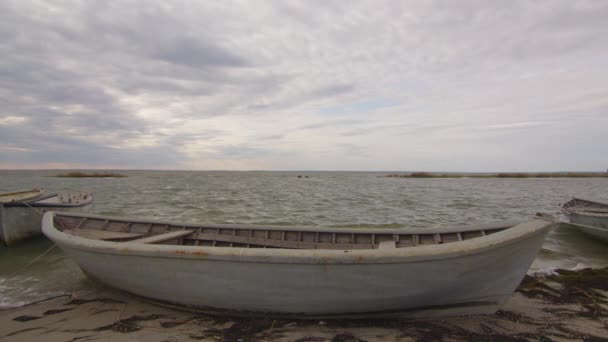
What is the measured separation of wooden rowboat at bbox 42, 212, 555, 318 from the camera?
4262mm

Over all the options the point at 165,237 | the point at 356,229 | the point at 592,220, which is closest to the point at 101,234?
the point at 165,237

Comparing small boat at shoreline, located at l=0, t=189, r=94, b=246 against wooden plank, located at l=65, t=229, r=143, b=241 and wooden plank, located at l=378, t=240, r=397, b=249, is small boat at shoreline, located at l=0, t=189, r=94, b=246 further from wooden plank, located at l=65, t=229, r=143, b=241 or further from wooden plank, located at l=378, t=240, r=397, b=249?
wooden plank, located at l=378, t=240, r=397, b=249

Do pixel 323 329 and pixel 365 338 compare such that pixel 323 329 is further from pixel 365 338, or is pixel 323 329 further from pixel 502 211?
pixel 502 211

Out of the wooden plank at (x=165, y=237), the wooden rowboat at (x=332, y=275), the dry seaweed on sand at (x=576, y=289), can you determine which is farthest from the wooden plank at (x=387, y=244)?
the wooden plank at (x=165, y=237)

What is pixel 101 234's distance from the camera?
7.70m

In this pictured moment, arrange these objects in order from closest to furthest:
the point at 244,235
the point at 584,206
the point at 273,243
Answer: the point at 273,243, the point at 244,235, the point at 584,206

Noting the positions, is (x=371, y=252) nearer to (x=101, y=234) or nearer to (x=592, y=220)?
(x=101, y=234)

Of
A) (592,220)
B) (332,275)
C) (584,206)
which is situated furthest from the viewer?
(584,206)

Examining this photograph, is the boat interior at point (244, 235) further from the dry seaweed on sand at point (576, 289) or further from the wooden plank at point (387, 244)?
the dry seaweed on sand at point (576, 289)

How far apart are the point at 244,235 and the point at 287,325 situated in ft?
10.2

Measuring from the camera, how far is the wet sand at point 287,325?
15.0 feet

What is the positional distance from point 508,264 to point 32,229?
45.8 feet

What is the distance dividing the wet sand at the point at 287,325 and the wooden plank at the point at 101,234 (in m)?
1.49

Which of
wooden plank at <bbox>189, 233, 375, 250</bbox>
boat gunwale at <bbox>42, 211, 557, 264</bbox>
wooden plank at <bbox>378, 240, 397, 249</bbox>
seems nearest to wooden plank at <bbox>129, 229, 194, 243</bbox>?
wooden plank at <bbox>189, 233, 375, 250</bbox>
